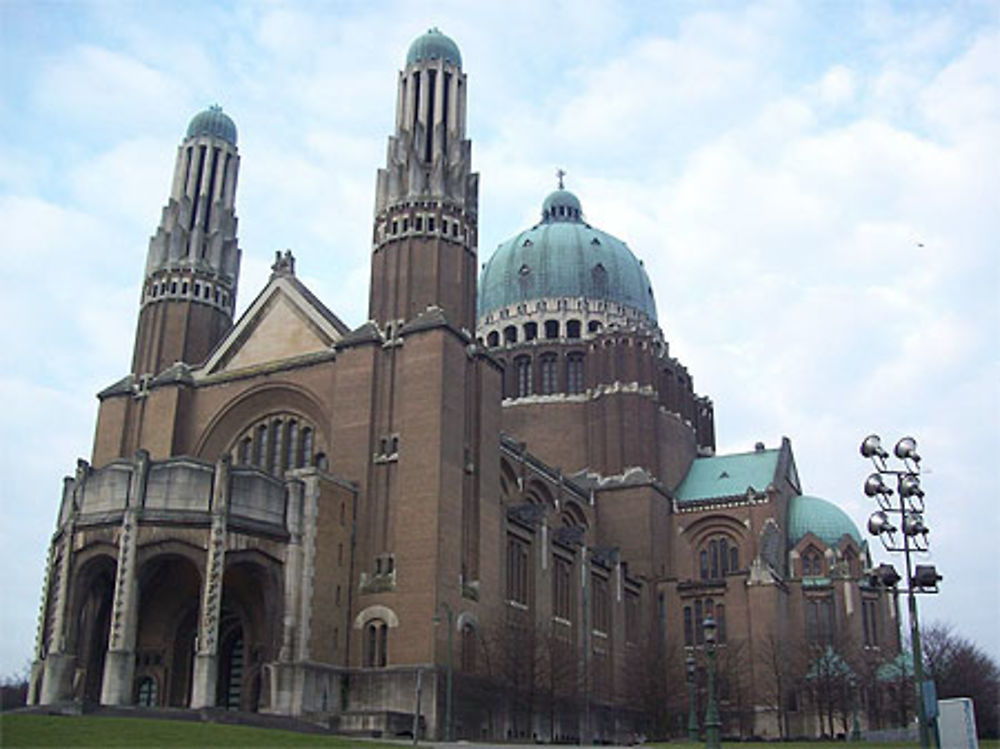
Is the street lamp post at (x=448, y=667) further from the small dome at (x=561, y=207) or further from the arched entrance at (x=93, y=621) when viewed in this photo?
the small dome at (x=561, y=207)

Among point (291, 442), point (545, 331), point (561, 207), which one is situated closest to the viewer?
point (291, 442)

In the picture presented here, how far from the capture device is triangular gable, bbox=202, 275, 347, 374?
204 ft

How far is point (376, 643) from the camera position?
173 feet

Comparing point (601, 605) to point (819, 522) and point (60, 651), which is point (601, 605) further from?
point (60, 651)

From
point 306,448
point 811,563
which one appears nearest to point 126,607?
point 306,448

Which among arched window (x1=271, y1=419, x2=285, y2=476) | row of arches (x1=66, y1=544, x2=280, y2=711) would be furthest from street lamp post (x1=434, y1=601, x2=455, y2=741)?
arched window (x1=271, y1=419, x2=285, y2=476)

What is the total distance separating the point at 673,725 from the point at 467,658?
24798 mm

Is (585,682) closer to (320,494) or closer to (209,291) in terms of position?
(320,494)

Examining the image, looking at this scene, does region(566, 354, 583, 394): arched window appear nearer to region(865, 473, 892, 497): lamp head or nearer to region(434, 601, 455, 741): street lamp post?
region(434, 601, 455, 741): street lamp post

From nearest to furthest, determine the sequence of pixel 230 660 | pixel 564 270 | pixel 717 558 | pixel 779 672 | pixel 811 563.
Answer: pixel 230 660, pixel 779 672, pixel 811 563, pixel 717 558, pixel 564 270

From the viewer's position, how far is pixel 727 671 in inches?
2832

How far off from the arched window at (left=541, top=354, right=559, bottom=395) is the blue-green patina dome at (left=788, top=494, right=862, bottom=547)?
19904 mm

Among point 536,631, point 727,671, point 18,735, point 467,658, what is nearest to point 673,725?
point 727,671

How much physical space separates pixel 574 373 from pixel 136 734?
193ft
